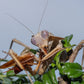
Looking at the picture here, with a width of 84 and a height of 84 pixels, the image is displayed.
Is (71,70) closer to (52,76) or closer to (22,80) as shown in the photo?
(52,76)

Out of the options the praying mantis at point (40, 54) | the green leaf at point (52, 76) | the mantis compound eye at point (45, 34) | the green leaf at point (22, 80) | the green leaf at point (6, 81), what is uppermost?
the mantis compound eye at point (45, 34)

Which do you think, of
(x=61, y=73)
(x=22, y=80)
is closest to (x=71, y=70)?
(x=61, y=73)

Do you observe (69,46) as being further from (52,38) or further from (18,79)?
(18,79)

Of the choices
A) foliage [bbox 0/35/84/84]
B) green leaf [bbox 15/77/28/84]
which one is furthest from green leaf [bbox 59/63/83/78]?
green leaf [bbox 15/77/28/84]

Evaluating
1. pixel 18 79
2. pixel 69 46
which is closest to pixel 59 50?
pixel 69 46

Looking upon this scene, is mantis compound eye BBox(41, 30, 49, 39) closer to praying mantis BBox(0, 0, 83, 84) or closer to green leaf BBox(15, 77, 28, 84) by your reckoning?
praying mantis BBox(0, 0, 83, 84)

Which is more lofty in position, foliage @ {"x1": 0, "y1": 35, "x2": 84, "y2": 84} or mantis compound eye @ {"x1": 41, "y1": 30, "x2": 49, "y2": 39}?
mantis compound eye @ {"x1": 41, "y1": 30, "x2": 49, "y2": 39}

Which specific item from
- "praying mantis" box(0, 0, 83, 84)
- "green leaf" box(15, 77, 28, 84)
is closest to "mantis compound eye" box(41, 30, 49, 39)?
"praying mantis" box(0, 0, 83, 84)

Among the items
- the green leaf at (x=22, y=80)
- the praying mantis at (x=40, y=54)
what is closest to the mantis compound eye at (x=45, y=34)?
the praying mantis at (x=40, y=54)

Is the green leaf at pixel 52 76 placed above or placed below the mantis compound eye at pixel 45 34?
below

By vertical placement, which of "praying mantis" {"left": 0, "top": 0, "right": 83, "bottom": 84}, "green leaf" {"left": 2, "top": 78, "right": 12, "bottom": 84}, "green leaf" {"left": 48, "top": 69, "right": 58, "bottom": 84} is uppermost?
"praying mantis" {"left": 0, "top": 0, "right": 83, "bottom": 84}

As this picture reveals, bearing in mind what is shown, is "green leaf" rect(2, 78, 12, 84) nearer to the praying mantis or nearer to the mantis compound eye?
the praying mantis

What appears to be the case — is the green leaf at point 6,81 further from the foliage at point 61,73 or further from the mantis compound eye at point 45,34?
the mantis compound eye at point 45,34
